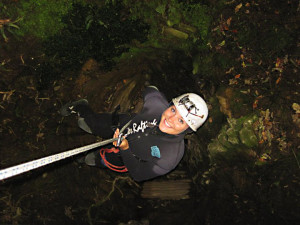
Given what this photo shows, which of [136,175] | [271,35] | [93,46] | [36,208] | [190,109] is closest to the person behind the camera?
[190,109]

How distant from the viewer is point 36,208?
14.1ft

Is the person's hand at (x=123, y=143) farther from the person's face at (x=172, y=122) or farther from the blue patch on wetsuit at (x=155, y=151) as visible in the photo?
the person's face at (x=172, y=122)

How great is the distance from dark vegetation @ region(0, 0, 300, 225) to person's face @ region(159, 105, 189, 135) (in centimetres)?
150

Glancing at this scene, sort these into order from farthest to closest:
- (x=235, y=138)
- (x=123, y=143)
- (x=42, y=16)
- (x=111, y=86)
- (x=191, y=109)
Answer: (x=111, y=86), (x=235, y=138), (x=42, y=16), (x=123, y=143), (x=191, y=109)

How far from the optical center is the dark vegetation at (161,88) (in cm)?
346

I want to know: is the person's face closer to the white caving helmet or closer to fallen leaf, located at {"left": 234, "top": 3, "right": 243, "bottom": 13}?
the white caving helmet

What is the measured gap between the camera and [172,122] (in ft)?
9.27

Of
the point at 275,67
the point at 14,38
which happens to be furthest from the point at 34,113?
the point at 275,67

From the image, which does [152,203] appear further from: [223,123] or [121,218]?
[223,123]

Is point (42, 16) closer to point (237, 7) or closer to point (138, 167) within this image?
point (138, 167)

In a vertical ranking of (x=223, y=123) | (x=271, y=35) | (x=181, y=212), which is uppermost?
(x=271, y=35)

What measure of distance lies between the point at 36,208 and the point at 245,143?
449 centimetres

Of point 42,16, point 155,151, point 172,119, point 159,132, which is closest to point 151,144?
point 155,151

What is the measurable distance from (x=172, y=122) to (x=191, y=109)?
0.32 metres
